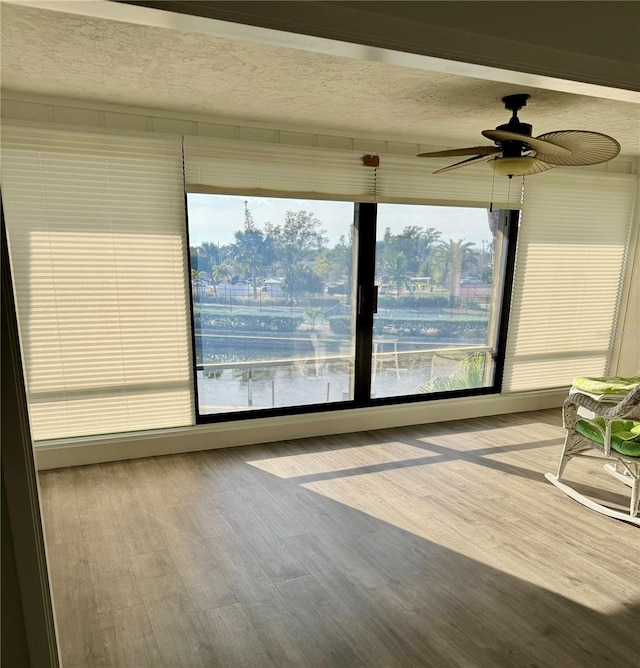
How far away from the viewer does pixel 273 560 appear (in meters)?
2.64

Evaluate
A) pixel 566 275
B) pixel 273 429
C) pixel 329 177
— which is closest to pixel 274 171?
pixel 329 177

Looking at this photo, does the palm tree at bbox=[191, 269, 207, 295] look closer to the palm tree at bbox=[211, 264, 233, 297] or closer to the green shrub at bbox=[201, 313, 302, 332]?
the palm tree at bbox=[211, 264, 233, 297]

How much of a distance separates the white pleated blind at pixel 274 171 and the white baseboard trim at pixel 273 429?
1.85 metres

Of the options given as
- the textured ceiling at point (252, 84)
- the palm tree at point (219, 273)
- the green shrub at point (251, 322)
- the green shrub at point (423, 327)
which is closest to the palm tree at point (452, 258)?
the green shrub at point (423, 327)

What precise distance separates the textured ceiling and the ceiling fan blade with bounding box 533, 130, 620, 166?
14.8 inches

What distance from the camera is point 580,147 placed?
2.58 meters

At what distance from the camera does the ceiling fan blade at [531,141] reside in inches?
92.1

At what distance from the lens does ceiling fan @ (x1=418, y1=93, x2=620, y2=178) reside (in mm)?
2424

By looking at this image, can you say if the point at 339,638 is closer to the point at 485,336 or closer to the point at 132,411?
the point at 132,411

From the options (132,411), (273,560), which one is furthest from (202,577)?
(132,411)

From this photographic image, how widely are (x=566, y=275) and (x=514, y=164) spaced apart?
2828 millimetres

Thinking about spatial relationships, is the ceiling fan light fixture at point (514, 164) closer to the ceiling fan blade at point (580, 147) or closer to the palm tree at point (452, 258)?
the ceiling fan blade at point (580, 147)

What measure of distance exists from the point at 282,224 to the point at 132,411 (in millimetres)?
1860

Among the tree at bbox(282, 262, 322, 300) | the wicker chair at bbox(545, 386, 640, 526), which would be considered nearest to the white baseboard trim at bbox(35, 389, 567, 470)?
the tree at bbox(282, 262, 322, 300)
